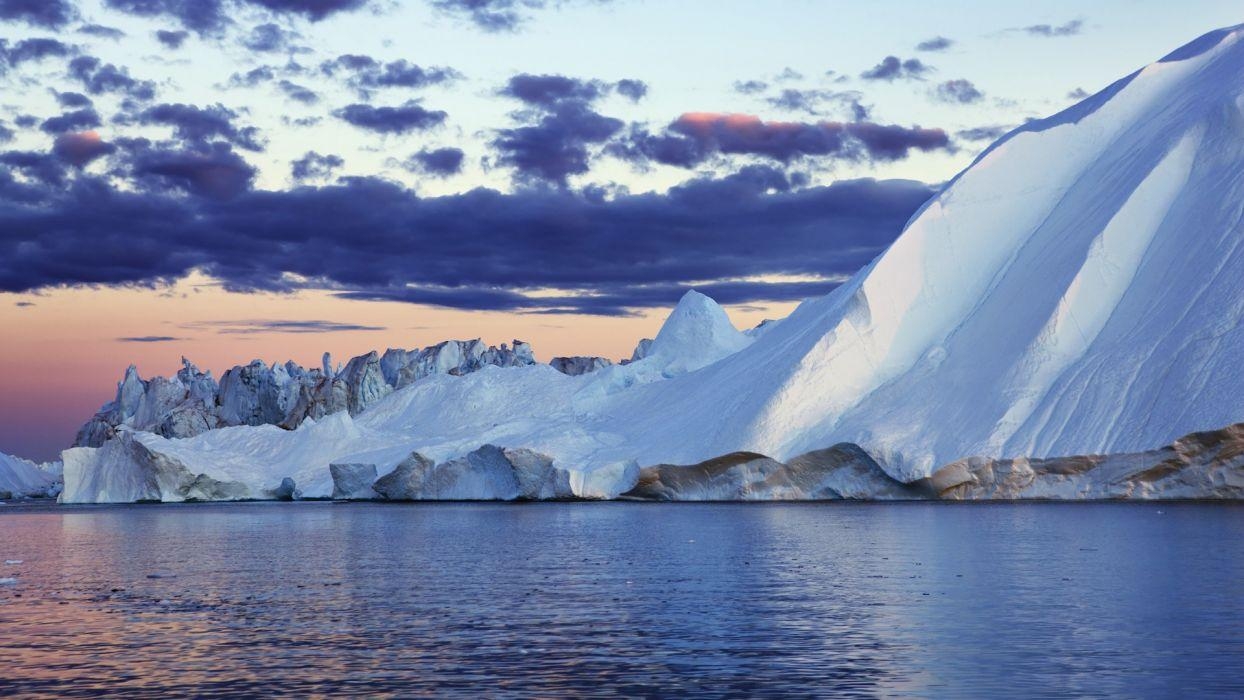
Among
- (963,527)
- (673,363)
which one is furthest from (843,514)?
(673,363)

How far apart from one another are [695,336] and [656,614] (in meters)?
68.9

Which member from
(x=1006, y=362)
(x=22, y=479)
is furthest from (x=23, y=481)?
(x=1006, y=362)

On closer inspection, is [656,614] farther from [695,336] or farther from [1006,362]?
[695,336]

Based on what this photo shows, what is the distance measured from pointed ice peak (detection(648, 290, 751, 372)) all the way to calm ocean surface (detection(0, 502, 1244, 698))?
1866 inches

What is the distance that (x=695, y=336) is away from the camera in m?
89.0

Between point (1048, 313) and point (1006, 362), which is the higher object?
point (1048, 313)

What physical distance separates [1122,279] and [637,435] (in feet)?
80.6

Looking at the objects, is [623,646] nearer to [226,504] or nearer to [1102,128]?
[1102,128]

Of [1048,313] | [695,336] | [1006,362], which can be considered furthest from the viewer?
[695,336]

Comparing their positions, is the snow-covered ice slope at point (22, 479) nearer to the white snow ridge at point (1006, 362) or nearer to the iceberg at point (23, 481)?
the iceberg at point (23, 481)

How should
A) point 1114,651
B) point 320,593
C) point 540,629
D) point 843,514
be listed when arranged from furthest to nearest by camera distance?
point 843,514, point 320,593, point 540,629, point 1114,651

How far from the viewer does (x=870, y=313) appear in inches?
2569

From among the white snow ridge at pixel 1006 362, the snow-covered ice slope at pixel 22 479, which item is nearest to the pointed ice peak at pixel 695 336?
the white snow ridge at pixel 1006 362

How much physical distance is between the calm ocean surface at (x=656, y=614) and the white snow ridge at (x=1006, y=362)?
39.7 ft
